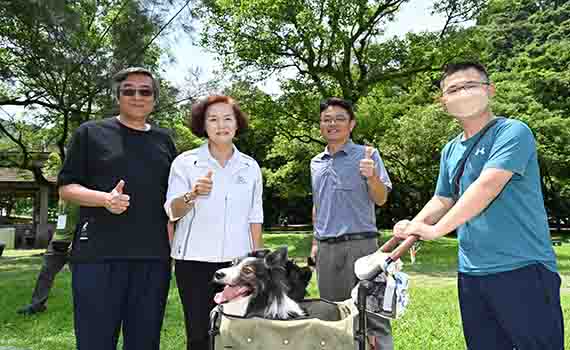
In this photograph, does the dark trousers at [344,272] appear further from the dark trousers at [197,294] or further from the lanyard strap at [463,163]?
the lanyard strap at [463,163]

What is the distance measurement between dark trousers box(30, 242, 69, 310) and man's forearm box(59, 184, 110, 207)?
342 centimetres

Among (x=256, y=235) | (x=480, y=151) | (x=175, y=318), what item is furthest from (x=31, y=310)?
(x=480, y=151)

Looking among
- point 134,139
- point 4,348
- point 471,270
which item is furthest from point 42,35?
point 471,270

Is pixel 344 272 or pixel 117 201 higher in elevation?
pixel 117 201

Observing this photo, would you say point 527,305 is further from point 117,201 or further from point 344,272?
point 117,201

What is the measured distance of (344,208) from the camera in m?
3.44

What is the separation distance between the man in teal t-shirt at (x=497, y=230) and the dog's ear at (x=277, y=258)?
26.5 inches

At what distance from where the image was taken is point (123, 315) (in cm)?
265

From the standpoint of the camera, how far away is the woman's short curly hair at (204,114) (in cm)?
280

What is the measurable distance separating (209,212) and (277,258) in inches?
16.8

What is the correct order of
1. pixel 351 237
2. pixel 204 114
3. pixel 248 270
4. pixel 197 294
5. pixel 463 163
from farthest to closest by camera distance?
Result: pixel 351 237 < pixel 204 114 < pixel 197 294 < pixel 248 270 < pixel 463 163

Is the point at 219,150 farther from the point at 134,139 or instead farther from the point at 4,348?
the point at 4,348

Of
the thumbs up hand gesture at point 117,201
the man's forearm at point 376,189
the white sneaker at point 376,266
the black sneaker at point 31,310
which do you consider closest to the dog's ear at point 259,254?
the white sneaker at point 376,266

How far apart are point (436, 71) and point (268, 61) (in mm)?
4610
